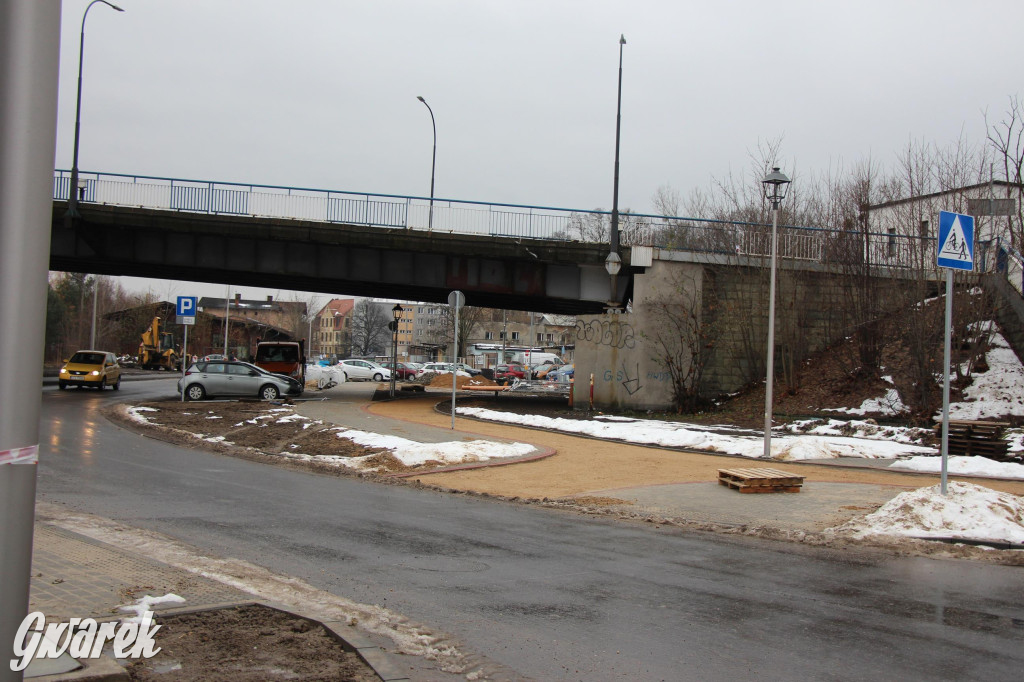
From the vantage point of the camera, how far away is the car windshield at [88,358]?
34.8 metres

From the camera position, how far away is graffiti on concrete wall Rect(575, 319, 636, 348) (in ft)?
94.3

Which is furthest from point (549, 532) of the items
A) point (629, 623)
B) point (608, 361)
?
point (608, 361)

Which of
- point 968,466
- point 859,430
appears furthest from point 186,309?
point 968,466

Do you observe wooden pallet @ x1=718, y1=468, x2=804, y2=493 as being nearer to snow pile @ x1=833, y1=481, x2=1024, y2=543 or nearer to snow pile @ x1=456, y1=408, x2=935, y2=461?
snow pile @ x1=833, y1=481, x2=1024, y2=543

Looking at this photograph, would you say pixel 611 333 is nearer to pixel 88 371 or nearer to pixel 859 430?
pixel 859 430

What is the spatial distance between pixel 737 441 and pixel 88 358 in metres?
30.2

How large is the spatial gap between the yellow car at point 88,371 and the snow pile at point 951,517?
111 ft

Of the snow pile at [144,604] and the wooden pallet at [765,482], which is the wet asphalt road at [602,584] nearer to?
the snow pile at [144,604]

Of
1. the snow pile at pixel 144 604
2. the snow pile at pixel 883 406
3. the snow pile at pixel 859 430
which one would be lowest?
the snow pile at pixel 144 604

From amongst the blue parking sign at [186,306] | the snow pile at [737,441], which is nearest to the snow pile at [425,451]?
the snow pile at [737,441]

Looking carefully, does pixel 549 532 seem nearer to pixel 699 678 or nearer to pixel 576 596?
pixel 576 596

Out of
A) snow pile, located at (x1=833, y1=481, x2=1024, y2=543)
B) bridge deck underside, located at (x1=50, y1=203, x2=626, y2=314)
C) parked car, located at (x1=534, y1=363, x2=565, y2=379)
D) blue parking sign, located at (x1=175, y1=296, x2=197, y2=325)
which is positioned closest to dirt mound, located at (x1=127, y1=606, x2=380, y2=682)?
snow pile, located at (x1=833, y1=481, x2=1024, y2=543)

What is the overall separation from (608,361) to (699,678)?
960 inches

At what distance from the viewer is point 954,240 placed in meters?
10.5
